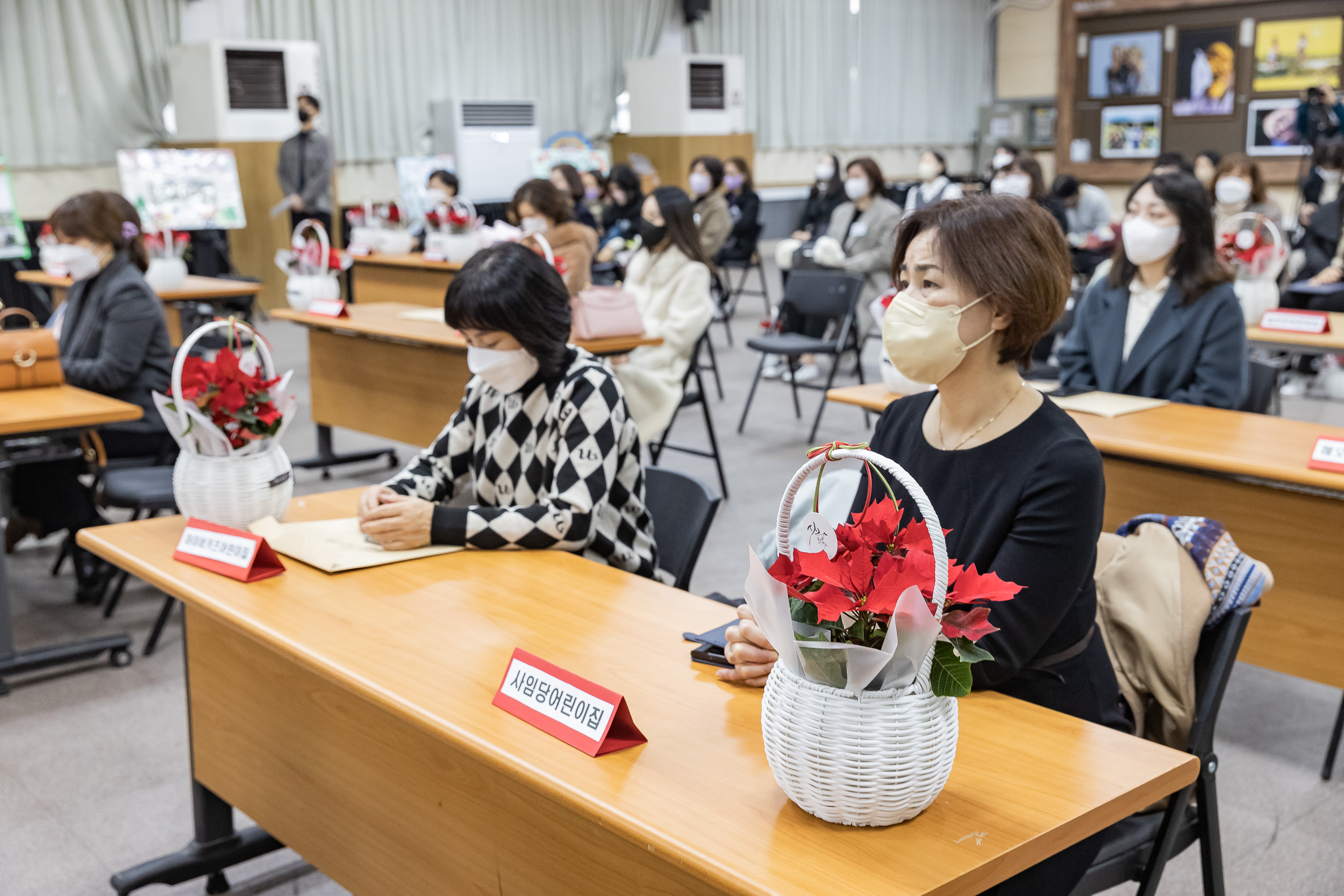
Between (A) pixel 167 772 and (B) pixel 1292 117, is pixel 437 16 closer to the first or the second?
(B) pixel 1292 117

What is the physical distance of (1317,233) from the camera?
21.9 ft

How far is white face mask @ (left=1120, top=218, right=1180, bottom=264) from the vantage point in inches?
124

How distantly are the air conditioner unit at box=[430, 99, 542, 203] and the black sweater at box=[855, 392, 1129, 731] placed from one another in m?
9.70

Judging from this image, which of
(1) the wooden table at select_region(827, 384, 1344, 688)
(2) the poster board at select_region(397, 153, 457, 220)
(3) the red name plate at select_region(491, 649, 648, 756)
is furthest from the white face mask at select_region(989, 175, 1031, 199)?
(3) the red name plate at select_region(491, 649, 648, 756)

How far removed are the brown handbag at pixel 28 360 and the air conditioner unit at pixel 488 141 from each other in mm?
7585

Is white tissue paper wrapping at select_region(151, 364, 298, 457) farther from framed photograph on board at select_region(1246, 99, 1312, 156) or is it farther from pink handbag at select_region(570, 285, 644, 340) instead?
framed photograph on board at select_region(1246, 99, 1312, 156)

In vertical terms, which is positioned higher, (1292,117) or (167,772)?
(1292,117)

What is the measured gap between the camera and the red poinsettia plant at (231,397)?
83.3 inches

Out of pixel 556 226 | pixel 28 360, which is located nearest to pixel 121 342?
pixel 28 360

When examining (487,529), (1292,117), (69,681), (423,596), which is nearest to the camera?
(423,596)

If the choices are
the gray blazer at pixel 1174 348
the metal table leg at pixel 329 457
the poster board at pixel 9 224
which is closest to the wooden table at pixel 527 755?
the gray blazer at pixel 1174 348

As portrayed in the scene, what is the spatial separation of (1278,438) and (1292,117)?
11.2 meters

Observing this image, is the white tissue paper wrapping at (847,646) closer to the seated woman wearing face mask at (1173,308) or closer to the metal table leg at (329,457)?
the seated woman wearing face mask at (1173,308)

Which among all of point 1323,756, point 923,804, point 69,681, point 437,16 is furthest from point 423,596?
point 437,16
